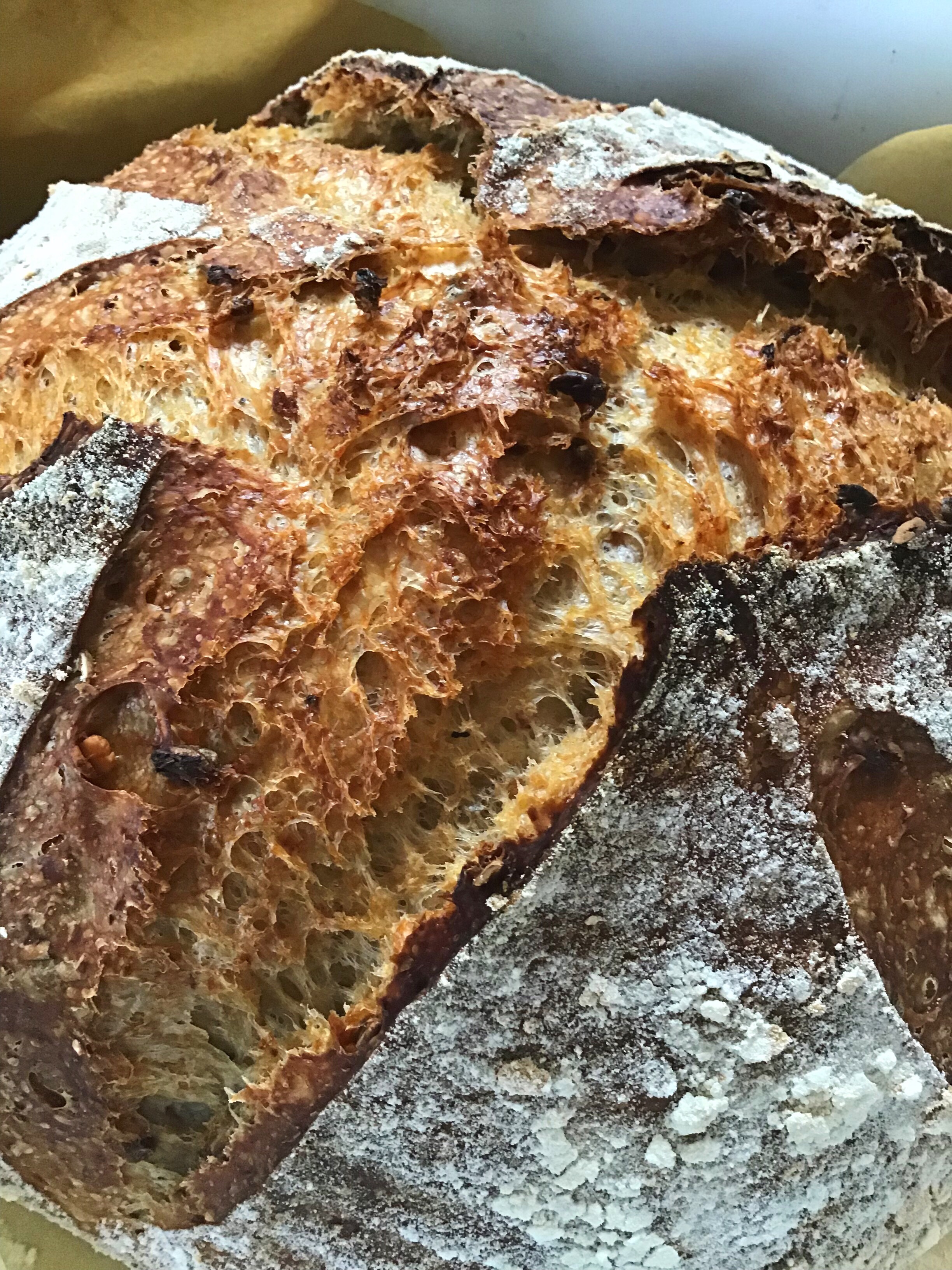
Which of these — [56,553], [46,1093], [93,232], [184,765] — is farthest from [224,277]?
[46,1093]

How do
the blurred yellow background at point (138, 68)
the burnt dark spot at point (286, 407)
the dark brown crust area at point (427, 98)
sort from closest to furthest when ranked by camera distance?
the burnt dark spot at point (286, 407) → the dark brown crust area at point (427, 98) → the blurred yellow background at point (138, 68)

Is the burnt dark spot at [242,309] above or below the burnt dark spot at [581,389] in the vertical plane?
above

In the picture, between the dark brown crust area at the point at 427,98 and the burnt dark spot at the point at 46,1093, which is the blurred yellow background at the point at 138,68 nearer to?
the dark brown crust area at the point at 427,98

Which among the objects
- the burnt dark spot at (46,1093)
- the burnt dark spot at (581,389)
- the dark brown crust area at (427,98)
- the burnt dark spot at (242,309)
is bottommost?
the burnt dark spot at (46,1093)

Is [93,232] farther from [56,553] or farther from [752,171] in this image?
[752,171]

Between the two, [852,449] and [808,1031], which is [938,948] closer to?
[808,1031]

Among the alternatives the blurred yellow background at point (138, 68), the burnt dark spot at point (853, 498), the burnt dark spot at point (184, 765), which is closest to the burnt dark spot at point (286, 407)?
the burnt dark spot at point (184, 765)

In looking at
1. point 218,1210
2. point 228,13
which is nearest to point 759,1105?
point 218,1210
